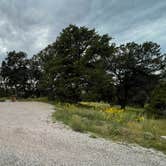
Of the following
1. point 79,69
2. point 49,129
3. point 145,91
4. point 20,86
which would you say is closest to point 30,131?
point 49,129

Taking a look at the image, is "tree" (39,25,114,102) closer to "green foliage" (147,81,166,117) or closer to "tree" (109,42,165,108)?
"green foliage" (147,81,166,117)

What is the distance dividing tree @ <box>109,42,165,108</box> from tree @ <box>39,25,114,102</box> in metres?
13.2

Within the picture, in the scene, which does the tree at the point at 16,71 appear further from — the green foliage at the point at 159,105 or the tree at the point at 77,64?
the green foliage at the point at 159,105

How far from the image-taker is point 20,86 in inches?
1922

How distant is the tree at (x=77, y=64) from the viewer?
26.3 m

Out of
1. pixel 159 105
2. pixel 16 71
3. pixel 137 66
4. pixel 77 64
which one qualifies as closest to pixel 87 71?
pixel 77 64

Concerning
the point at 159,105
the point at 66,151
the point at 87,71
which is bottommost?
the point at 66,151

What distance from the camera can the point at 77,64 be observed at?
2656cm

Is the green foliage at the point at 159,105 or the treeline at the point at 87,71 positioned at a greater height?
the treeline at the point at 87,71

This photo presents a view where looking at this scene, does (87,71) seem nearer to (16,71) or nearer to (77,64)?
(77,64)

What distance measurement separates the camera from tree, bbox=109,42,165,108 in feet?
136

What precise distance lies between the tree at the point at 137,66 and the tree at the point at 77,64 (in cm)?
1323

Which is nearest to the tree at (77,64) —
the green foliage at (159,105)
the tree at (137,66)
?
the green foliage at (159,105)

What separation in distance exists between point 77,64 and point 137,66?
733 inches
